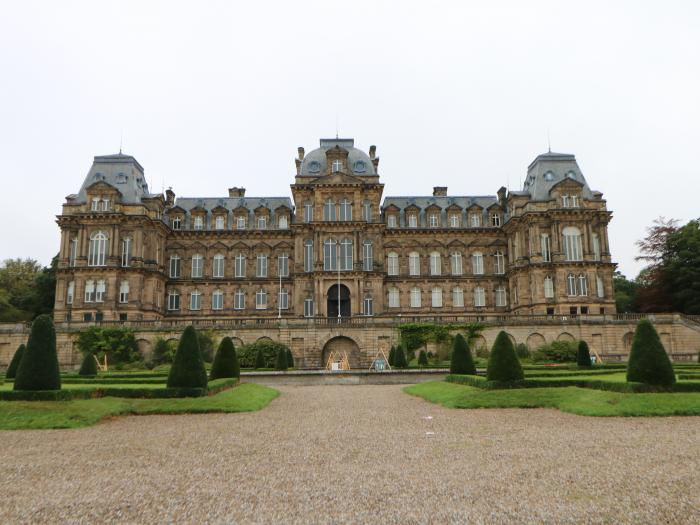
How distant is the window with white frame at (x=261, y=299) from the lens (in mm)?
59688

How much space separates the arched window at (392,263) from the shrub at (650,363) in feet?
133

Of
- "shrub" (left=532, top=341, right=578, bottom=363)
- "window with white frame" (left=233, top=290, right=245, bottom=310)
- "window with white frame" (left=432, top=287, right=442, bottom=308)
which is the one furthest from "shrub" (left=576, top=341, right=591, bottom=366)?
"window with white frame" (left=233, top=290, right=245, bottom=310)

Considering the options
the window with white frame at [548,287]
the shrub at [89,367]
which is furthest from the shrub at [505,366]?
the window with white frame at [548,287]

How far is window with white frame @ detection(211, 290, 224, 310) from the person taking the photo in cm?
5961

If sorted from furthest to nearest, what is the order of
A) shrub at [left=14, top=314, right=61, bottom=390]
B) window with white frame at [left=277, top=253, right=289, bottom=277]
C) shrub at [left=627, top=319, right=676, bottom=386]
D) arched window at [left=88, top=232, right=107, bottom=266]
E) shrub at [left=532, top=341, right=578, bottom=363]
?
window with white frame at [left=277, top=253, right=289, bottom=277] < arched window at [left=88, top=232, right=107, bottom=266] < shrub at [left=532, top=341, right=578, bottom=363] < shrub at [left=627, top=319, right=676, bottom=386] < shrub at [left=14, top=314, right=61, bottom=390]

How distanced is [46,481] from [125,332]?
39.9 m

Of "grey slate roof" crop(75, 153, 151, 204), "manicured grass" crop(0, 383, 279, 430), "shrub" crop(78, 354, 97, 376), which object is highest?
"grey slate roof" crop(75, 153, 151, 204)

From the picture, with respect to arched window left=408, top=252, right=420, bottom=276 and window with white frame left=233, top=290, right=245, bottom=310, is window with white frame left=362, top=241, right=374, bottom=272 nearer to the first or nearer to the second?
arched window left=408, top=252, right=420, bottom=276

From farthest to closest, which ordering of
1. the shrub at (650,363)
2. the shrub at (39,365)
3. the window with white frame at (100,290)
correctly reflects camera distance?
the window with white frame at (100,290) → the shrub at (650,363) → the shrub at (39,365)

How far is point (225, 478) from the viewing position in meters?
9.73

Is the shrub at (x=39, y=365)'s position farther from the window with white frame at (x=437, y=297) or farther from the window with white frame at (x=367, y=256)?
the window with white frame at (x=437, y=297)

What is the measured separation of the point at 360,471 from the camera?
1012 cm

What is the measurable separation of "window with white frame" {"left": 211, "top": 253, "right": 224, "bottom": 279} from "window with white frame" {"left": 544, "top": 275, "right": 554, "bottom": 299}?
3090 centimetres

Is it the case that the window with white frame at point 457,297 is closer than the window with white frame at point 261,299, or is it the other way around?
the window with white frame at point 457,297
